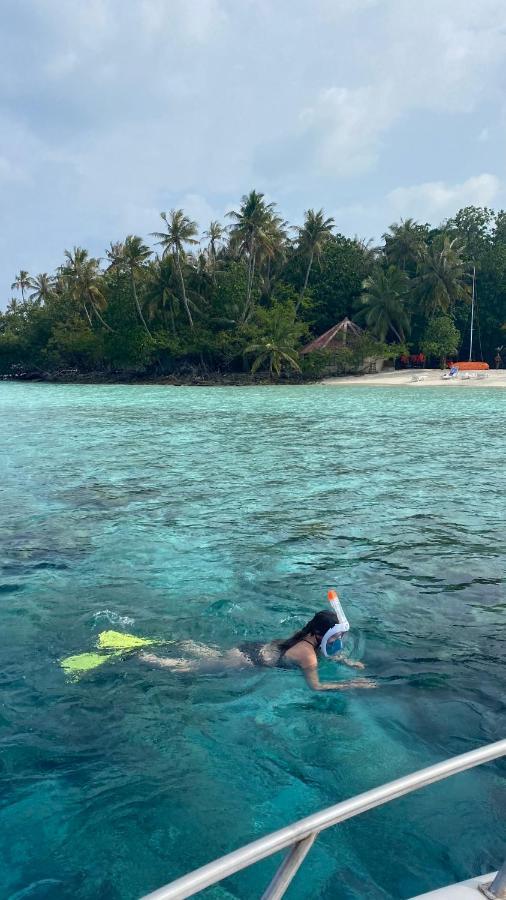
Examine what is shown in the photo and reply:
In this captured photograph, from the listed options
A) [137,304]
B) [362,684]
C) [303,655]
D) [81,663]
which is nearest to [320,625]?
[303,655]

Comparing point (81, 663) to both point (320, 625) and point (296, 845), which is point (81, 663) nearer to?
point (320, 625)

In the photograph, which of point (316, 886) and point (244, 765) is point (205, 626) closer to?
point (244, 765)

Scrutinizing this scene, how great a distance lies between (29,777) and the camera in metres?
4.06

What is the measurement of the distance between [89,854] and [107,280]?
6300 cm

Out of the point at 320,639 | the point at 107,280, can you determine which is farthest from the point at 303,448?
the point at 107,280

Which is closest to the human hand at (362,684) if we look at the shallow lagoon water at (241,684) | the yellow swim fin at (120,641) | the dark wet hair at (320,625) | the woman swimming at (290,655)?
the woman swimming at (290,655)

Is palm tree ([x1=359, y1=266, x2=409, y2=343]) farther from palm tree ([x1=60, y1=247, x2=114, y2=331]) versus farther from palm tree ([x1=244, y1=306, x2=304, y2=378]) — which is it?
palm tree ([x1=60, y1=247, x2=114, y2=331])

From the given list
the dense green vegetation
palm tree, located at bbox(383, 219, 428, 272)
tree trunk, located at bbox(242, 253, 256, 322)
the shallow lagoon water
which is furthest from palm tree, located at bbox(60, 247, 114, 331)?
the shallow lagoon water

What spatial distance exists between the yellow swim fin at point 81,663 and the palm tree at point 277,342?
149 feet

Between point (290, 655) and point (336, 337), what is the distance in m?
49.2

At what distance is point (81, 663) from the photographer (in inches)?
214

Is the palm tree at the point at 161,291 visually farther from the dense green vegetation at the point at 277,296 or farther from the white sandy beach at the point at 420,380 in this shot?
the white sandy beach at the point at 420,380

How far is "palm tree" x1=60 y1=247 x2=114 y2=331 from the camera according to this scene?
57.5m

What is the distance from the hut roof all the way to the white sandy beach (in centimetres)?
273
